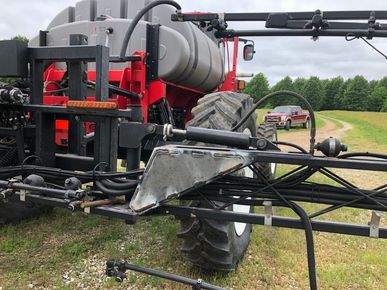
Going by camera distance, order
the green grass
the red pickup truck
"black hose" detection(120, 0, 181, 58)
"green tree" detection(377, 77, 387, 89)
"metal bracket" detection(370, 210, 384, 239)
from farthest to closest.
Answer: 1. "green tree" detection(377, 77, 387, 89)
2. the red pickup truck
3. the green grass
4. "black hose" detection(120, 0, 181, 58)
5. "metal bracket" detection(370, 210, 384, 239)

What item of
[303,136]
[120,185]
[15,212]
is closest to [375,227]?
[120,185]

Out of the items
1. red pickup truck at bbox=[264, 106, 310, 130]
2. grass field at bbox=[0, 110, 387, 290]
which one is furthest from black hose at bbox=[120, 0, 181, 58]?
red pickup truck at bbox=[264, 106, 310, 130]

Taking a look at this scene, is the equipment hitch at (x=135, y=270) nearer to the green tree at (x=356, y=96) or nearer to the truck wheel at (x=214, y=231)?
the truck wheel at (x=214, y=231)

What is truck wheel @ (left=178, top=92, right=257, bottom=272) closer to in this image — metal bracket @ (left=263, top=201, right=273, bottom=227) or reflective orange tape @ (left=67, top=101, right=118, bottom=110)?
metal bracket @ (left=263, top=201, right=273, bottom=227)

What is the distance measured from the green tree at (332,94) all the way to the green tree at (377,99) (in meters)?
6.86

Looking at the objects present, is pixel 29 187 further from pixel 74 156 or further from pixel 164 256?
pixel 164 256

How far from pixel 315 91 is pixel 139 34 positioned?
88.2 metres

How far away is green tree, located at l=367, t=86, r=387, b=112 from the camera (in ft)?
286

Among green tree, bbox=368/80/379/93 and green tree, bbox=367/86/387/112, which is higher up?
green tree, bbox=368/80/379/93

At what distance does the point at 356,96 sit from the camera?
92.4m

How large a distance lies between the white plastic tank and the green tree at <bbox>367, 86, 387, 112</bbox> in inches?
3592

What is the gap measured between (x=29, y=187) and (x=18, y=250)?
2031 millimetres

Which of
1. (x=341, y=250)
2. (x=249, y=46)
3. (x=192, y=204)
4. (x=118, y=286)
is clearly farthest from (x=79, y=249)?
(x=249, y=46)

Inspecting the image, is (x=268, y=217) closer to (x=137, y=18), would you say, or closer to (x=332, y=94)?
(x=137, y=18)
